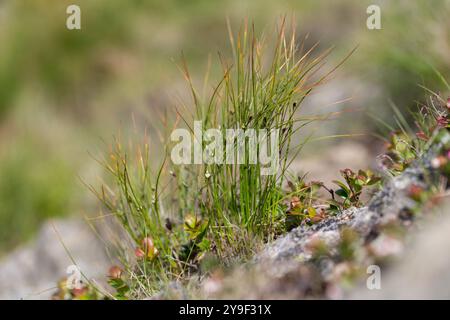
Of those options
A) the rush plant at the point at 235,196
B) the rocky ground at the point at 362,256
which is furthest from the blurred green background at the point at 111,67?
the rocky ground at the point at 362,256

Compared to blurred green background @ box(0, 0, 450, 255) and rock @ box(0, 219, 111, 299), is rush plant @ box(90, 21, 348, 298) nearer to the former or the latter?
rock @ box(0, 219, 111, 299)

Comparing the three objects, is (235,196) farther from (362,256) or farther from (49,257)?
(49,257)

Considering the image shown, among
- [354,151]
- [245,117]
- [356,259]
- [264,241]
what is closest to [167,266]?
[264,241]

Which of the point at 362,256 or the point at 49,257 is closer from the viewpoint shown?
the point at 362,256

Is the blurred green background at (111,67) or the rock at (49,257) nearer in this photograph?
the rock at (49,257)

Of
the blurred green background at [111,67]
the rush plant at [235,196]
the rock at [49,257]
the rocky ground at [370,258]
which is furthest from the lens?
the blurred green background at [111,67]

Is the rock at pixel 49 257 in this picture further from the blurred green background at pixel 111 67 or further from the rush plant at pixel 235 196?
the rush plant at pixel 235 196

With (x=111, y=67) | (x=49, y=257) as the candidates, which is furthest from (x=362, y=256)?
(x=111, y=67)
